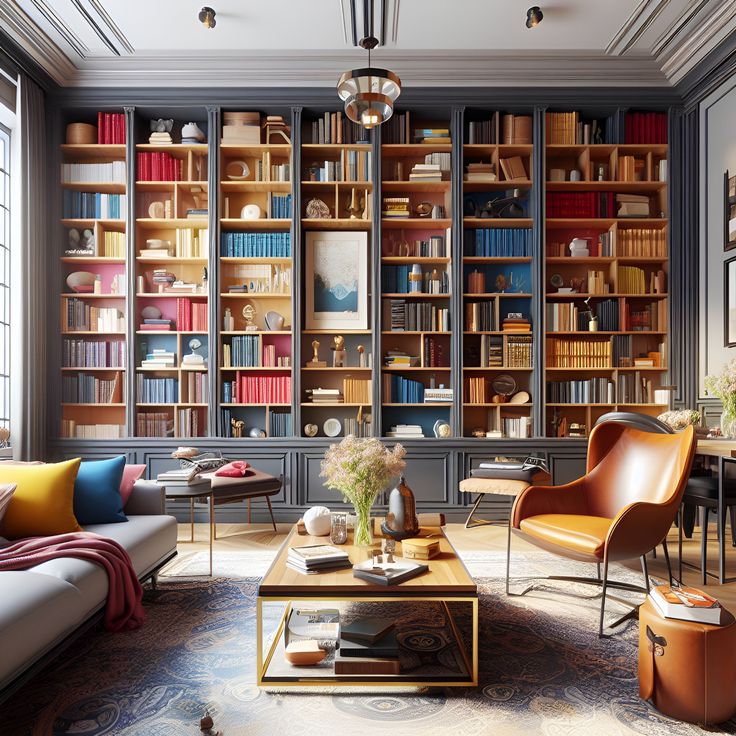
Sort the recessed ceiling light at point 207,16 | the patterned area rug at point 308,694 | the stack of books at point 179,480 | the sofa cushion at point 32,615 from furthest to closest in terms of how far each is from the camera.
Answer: the recessed ceiling light at point 207,16 < the stack of books at point 179,480 < the patterned area rug at point 308,694 < the sofa cushion at point 32,615

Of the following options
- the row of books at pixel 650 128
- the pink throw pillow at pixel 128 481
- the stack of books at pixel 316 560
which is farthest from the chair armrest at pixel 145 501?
the row of books at pixel 650 128

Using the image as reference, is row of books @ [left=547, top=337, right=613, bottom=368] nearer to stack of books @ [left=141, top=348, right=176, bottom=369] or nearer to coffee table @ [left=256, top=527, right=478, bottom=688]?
stack of books @ [left=141, top=348, right=176, bottom=369]

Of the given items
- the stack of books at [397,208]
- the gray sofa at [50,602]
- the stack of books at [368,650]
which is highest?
the stack of books at [397,208]

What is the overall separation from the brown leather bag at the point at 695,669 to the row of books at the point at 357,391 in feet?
11.6

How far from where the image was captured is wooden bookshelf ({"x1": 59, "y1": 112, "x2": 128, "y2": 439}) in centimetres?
540

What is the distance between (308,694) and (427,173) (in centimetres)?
436

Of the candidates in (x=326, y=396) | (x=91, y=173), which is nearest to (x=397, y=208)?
(x=326, y=396)

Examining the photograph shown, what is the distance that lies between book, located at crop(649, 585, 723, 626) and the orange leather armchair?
0.44 metres

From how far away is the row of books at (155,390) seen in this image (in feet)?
17.8

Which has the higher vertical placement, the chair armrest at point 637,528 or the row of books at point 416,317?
the row of books at point 416,317

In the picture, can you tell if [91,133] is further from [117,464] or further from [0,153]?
[117,464]

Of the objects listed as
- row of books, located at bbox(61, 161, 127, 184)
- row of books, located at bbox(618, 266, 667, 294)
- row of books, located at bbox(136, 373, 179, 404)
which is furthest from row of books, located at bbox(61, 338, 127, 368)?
row of books, located at bbox(618, 266, 667, 294)

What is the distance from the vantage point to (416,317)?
5.49 metres

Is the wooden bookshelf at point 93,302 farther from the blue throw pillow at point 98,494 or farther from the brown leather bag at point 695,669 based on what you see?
the brown leather bag at point 695,669
